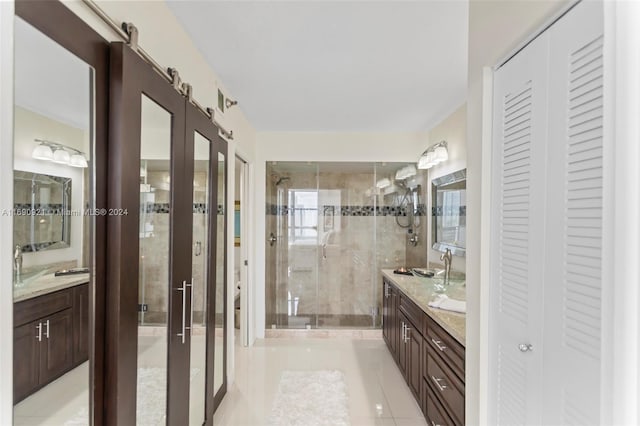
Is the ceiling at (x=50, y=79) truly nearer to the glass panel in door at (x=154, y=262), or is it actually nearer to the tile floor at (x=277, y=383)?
the glass panel in door at (x=154, y=262)

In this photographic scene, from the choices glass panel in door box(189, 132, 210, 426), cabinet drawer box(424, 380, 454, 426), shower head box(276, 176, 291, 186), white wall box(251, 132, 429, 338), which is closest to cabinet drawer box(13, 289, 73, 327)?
glass panel in door box(189, 132, 210, 426)

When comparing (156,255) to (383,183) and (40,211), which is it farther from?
(383,183)

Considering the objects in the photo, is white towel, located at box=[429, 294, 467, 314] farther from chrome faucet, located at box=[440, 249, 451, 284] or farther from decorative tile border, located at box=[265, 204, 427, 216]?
decorative tile border, located at box=[265, 204, 427, 216]

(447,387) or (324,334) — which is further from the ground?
(447,387)

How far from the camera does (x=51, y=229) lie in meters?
0.99

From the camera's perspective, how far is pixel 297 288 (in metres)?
4.61

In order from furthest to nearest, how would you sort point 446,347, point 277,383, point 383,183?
point 383,183, point 277,383, point 446,347

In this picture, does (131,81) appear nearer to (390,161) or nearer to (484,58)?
(484,58)

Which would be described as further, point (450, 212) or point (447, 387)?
point (450, 212)

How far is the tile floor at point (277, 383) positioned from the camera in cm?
102

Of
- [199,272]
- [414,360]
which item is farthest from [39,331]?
[414,360]

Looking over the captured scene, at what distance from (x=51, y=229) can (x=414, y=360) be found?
257 centimetres

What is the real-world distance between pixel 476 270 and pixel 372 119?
2.68 metres

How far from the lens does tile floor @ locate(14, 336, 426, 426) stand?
1024 millimetres
